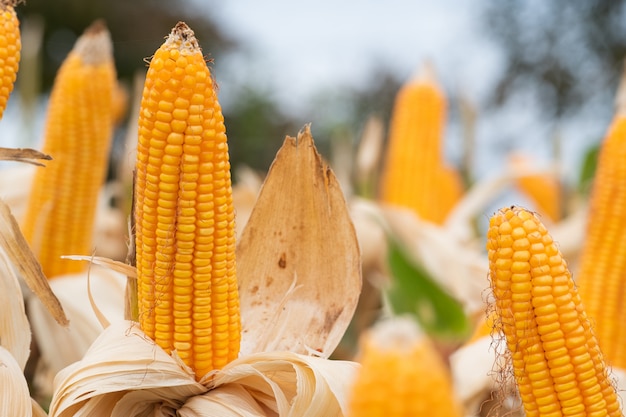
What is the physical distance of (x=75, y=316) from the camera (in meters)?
1.24

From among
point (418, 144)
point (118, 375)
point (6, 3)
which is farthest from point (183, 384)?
point (418, 144)

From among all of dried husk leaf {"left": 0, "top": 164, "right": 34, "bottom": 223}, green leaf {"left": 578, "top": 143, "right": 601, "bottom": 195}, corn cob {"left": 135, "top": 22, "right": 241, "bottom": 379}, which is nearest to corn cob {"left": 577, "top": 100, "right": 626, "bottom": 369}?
corn cob {"left": 135, "top": 22, "right": 241, "bottom": 379}

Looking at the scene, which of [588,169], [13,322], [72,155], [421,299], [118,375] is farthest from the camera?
[588,169]

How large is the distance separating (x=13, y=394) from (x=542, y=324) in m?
0.55

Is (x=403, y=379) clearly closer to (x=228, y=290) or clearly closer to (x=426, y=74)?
(x=228, y=290)

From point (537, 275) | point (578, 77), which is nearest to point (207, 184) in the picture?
point (537, 275)

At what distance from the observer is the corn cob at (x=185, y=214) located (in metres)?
0.78

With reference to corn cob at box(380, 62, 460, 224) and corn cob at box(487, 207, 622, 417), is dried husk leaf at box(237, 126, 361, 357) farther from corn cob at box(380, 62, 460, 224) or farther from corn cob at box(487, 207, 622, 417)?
corn cob at box(380, 62, 460, 224)

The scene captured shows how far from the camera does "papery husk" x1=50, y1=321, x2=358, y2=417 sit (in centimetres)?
81

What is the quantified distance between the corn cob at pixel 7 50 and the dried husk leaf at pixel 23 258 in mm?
127

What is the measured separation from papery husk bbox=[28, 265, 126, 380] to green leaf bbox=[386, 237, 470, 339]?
0.54 m

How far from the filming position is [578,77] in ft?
34.3

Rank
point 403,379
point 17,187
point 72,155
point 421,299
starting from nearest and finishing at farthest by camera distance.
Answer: point 403,379, point 72,155, point 421,299, point 17,187

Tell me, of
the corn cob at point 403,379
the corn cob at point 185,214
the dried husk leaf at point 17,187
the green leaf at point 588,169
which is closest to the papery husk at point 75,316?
the corn cob at point 185,214
